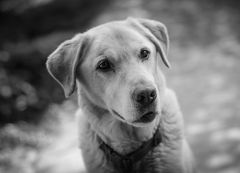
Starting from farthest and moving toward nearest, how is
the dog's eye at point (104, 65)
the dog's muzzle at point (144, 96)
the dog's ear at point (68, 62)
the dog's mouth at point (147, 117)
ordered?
the dog's ear at point (68, 62) < the dog's eye at point (104, 65) < the dog's mouth at point (147, 117) < the dog's muzzle at point (144, 96)

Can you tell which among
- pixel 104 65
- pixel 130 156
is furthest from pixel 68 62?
pixel 130 156

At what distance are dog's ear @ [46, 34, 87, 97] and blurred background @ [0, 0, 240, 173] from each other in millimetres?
2062

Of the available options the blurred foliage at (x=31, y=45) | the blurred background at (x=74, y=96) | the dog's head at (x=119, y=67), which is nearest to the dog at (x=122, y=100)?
the dog's head at (x=119, y=67)

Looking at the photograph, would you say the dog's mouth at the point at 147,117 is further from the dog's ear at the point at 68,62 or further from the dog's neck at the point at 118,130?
the dog's ear at the point at 68,62

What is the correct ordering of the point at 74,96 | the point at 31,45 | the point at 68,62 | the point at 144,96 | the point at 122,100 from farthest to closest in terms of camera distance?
the point at 31,45
the point at 74,96
the point at 68,62
the point at 122,100
the point at 144,96

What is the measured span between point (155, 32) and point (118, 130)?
0.79 meters

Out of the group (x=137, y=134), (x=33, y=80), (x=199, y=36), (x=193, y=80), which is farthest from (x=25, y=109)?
(x=137, y=134)

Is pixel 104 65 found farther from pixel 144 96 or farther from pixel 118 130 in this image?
pixel 118 130

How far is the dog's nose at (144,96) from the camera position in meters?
2.88

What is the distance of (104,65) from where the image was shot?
10.3ft

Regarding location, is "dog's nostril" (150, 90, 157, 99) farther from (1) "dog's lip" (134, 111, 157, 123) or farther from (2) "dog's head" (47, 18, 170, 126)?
(1) "dog's lip" (134, 111, 157, 123)

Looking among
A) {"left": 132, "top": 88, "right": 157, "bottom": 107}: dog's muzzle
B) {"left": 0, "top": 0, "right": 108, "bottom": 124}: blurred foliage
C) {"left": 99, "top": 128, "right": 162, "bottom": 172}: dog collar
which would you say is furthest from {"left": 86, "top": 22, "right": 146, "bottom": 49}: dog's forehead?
{"left": 0, "top": 0, "right": 108, "bottom": 124}: blurred foliage

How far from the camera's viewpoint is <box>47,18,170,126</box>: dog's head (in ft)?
9.73

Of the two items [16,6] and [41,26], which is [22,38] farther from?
[16,6]
